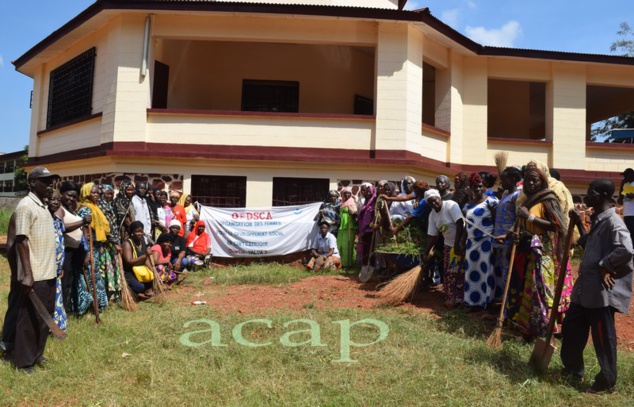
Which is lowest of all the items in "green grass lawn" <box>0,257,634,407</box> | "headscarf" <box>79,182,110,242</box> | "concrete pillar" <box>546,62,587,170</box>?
"green grass lawn" <box>0,257,634,407</box>

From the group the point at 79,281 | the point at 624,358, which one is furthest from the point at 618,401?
the point at 79,281

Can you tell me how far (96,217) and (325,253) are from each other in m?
4.67

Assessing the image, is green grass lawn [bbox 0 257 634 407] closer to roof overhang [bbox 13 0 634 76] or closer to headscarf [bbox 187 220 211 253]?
headscarf [bbox 187 220 211 253]

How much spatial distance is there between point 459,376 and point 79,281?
4.49 meters

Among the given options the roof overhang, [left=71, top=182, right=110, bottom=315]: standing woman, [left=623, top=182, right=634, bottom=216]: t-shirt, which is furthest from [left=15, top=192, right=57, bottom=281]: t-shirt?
[left=623, top=182, right=634, bottom=216]: t-shirt

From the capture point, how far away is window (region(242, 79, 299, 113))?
13422mm

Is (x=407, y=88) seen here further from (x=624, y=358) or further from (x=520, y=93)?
(x=624, y=358)

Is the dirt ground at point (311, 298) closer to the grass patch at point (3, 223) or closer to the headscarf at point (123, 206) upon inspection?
the headscarf at point (123, 206)

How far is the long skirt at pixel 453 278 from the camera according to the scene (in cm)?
645

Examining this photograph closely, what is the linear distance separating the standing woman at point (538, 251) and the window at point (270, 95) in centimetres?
904

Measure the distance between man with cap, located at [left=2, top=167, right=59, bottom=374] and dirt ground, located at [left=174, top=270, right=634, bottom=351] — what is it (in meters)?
2.21

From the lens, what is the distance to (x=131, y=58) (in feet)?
37.4

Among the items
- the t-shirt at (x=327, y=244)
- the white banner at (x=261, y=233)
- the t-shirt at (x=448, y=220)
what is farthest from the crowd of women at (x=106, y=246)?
the t-shirt at (x=448, y=220)

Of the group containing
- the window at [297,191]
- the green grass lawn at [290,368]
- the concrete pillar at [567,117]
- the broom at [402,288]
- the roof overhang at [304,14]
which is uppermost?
the roof overhang at [304,14]
